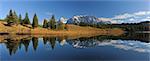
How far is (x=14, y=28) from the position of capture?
26.0 m

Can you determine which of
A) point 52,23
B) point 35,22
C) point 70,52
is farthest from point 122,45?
point 35,22

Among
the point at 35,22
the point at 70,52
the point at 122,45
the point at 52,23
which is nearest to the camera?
the point at 70,52

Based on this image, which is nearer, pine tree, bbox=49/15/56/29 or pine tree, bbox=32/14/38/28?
pine tree, bbox=49/15/56/29

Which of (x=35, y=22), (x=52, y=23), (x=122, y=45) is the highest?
(x=35, y=22)

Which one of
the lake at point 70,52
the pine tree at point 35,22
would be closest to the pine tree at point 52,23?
the pine tree at point 35,22

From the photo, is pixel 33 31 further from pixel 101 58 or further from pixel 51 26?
pixel 101 58

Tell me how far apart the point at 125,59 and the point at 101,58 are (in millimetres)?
928

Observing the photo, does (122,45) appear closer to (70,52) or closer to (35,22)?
(70,52)

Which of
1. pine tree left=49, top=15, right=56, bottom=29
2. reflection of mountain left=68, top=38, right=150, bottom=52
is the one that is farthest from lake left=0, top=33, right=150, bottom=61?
pine tree left=49, top=15, right=56, bottom=29

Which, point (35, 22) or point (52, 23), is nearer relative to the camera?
point (52, 23)

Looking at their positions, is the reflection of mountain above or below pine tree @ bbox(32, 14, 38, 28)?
below

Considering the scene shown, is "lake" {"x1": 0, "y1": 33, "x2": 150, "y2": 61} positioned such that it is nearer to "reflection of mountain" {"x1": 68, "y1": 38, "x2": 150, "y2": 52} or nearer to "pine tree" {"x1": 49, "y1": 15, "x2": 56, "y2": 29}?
"reflection of mountain" {"x1": 68, "y1": 38, "x2": 150, "y2": 52}

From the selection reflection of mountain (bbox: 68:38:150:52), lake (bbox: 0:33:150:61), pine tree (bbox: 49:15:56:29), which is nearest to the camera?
lake (bbox: 0:33:150:61)
